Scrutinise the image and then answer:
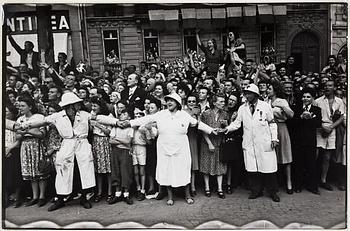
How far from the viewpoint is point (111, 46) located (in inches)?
179

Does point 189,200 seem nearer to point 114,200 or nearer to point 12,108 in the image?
point 114,200

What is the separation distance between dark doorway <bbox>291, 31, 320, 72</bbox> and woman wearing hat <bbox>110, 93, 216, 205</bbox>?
4.45ft

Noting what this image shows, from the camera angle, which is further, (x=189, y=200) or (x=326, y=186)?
(x=326, y=186)

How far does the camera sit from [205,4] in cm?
438

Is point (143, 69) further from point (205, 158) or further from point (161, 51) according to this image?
point (205, 158)

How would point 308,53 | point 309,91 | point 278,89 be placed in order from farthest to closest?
point 308,53 → point 278,89 → point 309,91

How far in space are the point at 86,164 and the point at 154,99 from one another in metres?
1.04

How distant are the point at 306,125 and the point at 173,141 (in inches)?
59.2

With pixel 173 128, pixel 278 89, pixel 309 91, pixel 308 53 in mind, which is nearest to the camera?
pixel 173 128

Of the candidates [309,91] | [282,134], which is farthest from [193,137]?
[309,91]

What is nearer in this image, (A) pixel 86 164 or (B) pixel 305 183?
(A) pixel 86 164

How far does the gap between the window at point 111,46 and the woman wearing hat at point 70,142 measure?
2.14 feet

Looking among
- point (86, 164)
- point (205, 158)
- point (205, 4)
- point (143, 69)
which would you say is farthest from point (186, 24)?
point (86, 164)

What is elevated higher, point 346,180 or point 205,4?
point 205,4
